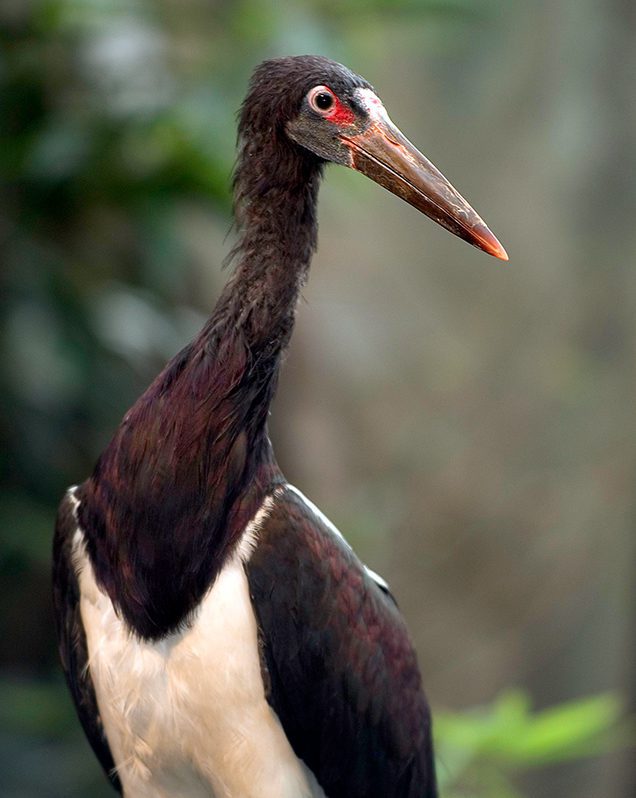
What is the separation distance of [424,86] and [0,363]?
2167mm

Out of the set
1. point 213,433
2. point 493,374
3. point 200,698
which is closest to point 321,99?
point 213,433

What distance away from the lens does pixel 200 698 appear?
1.65 m

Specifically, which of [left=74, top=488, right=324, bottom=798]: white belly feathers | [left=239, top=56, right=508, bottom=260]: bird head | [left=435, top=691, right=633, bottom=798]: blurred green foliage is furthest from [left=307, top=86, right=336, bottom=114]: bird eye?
[left=435, top=691, right=633, bottom=798]: blurred green foliage

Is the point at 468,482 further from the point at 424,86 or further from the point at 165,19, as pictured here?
the point at 165,19

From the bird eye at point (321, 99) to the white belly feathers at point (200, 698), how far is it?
52 cm

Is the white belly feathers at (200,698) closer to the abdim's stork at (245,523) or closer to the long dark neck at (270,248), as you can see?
the abdim's stork at (245,523)

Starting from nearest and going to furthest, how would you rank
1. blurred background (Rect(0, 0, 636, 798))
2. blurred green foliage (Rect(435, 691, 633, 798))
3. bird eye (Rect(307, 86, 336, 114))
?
1. bird eye (Rect(307, 86, 336, 114))
2. blurred green foliage (Rect(435, 691, 633, 798))
3. blurred background (Rect(0, 0, 636, 798))

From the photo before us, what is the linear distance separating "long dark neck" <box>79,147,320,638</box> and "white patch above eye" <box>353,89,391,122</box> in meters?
0.10

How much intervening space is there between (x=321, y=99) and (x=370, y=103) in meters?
0.07

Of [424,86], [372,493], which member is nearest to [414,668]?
[372,493]

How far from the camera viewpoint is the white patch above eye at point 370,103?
64.6 inches

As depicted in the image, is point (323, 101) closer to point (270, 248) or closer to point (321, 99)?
point (321, 99)

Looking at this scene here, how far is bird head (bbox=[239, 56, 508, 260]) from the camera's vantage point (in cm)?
162

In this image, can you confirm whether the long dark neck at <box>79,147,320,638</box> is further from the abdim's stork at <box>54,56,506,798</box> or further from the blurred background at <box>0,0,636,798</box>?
the blurred background at <box>0,0,636,798</box>
